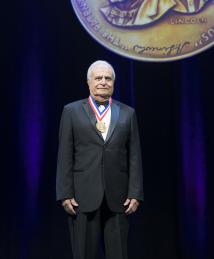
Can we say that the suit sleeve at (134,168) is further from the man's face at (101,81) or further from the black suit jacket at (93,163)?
the man's face at (101,81)

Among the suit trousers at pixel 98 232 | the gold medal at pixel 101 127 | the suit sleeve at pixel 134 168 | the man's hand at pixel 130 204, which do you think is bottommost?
the suit trousers at pixel 98 232

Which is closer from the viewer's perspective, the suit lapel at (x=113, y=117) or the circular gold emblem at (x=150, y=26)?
the suit lapel at (x=113, y=117)

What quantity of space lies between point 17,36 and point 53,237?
1.33 meters

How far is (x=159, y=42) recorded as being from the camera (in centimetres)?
341

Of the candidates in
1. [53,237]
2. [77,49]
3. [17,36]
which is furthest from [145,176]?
[17,36]

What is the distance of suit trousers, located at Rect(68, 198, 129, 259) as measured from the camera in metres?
2.37

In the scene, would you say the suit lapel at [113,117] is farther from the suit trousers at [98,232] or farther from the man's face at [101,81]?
the suit trousers at [98,232]

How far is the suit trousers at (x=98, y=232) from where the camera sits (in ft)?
7.77

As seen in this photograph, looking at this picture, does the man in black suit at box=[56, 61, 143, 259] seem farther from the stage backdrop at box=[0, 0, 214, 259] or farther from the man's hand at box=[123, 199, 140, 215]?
the stage backdrop at box=[0, 0, 214, 259]

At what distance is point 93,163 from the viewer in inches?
93.9

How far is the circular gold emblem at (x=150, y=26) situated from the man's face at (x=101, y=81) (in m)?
1.00

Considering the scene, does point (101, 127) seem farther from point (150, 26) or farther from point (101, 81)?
point (150, 26)

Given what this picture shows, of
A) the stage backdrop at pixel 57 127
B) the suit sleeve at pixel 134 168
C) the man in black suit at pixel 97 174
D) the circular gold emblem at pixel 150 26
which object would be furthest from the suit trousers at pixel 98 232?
the circular gold emblem at pixel 150 26

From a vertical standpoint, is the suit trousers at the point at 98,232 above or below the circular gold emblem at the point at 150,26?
below
